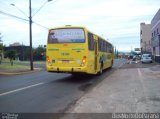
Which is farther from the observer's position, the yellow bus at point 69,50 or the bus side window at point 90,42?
the bus side window at point 90,42

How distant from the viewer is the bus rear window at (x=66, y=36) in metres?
17.0

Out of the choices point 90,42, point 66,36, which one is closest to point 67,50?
point 66,36

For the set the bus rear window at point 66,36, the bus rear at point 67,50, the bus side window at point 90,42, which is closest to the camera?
the bus rear at point 67,50

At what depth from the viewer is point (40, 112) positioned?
8422 mm

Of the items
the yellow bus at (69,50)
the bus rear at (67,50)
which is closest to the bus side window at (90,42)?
the yellow bus at (69,50)

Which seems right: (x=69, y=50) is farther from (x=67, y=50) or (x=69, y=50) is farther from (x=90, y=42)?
(x=90, y=42)

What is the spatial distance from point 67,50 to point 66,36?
890 mm

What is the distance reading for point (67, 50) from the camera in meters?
17.0

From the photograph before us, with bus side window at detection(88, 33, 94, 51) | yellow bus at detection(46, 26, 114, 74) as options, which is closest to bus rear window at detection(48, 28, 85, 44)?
yellow bus at detection(46, 26, 114, 74)

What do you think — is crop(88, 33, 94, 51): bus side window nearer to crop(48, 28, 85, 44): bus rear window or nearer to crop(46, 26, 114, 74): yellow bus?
crop(46, 26, 114, 74): yellow bus

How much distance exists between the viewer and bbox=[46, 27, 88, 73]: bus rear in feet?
54.9

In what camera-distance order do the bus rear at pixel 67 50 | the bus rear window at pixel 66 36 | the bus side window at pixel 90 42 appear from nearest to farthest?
the bus rear at pixel 67 50
the bus rear window at pixel 66 36
the bus side window at pixel 90 42

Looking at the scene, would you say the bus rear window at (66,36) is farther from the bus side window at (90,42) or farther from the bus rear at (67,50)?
the bus side window at (90,42)

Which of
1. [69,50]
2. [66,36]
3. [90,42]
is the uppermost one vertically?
[66,36]
